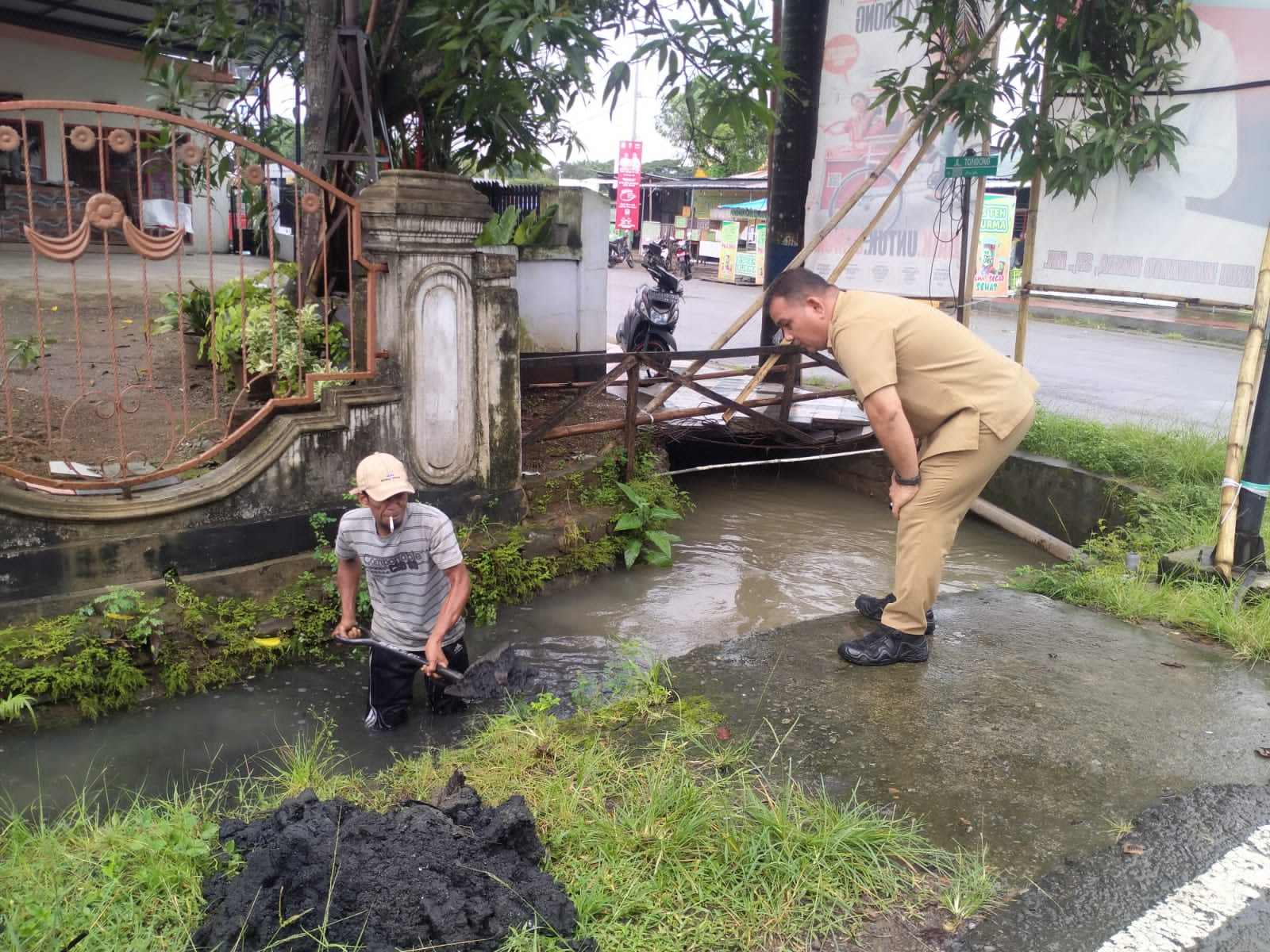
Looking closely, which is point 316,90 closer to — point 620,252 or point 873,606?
point 873,606

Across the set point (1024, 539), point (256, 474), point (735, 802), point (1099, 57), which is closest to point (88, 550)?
point (256, 474)

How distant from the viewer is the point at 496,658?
4.68 meters

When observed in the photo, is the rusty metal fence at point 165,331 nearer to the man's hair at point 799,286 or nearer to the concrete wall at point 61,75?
the man's hair at point 799,286

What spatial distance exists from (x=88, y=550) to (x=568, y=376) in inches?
206

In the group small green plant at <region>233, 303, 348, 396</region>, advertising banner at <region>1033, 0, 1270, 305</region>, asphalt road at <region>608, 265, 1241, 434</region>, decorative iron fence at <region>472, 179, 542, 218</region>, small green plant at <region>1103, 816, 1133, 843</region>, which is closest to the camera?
small green plant at <region>1103, 816, 1133, 843</region>

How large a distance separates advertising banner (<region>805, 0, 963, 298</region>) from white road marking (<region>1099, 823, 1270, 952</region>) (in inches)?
237

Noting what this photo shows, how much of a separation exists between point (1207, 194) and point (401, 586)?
5.02 m

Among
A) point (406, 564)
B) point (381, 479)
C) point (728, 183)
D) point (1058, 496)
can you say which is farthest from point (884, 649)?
point (728, 183)

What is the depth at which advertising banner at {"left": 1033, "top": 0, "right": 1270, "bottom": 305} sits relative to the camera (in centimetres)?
557

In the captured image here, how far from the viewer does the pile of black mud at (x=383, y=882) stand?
7.67 feet

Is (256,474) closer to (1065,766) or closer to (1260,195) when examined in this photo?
(1065,766)

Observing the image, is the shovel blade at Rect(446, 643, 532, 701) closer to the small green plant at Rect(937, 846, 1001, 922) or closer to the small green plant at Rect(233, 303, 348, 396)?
the small green plant at Rect(233, 303, 348, 396)

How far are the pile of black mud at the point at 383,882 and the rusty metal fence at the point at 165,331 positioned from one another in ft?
8.55

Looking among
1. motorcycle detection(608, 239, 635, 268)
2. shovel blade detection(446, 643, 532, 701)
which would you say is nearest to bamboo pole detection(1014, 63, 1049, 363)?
shovel blade detection(446, 643, 532, 701)
